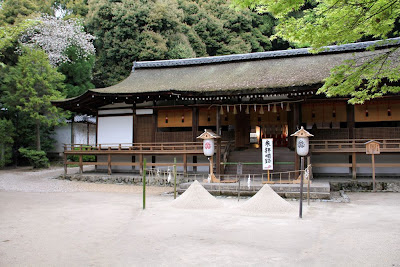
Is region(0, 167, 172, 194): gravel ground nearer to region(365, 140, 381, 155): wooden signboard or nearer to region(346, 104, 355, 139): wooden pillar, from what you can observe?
region(365, 140, 381, 155): wooden signboard

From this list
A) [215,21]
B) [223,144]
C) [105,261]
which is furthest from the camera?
[215,21]

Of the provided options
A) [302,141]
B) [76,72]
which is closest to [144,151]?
[302,141]

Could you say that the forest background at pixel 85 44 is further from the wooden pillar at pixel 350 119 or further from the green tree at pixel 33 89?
the wooden pillar at pixel 350 119

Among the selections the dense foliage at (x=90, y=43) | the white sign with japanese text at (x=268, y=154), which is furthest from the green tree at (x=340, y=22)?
the dense foliage at (x=90, y=43)

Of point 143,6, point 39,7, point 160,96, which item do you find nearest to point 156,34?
point 143,6

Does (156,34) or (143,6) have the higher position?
(143,6)

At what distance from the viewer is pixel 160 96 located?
59.3 feet

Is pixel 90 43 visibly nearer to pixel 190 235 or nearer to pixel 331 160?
pixel 331 160

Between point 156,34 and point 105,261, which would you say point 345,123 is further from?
point 156,34

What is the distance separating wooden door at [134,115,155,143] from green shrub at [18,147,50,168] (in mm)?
8283

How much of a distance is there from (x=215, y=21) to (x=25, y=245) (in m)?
31.7

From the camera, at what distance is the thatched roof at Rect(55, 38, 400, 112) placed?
16562 mm

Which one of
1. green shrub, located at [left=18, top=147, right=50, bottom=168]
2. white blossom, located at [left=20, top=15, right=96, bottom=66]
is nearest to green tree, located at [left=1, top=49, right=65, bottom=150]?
green shrub, located at [left=18, top=147, right=50, bottom=168]

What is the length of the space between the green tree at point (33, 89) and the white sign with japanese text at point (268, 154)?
15.4 metres
